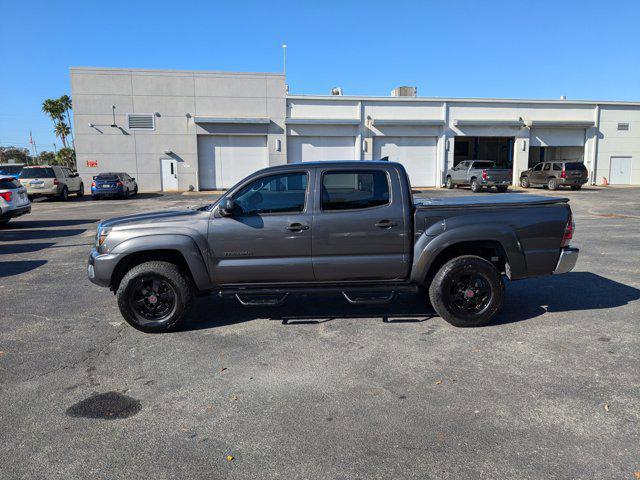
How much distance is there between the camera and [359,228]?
215 inches

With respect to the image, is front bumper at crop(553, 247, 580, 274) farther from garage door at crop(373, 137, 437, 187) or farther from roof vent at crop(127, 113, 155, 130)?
roof vent at crop(127, 113, 155, 130)

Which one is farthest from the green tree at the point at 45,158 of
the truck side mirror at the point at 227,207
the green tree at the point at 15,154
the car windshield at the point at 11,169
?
the truck side mirror at the point at 227,207

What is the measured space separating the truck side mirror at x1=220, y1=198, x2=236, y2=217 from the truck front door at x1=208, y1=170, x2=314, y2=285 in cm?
4

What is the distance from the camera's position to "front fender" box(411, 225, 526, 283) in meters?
5.46

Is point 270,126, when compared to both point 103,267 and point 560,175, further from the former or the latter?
point 103,267

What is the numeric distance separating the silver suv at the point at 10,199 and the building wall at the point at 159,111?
59.1 ft

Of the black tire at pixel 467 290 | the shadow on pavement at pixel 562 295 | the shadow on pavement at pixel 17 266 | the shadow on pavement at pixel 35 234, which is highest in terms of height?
the black tire at pixel 467 290

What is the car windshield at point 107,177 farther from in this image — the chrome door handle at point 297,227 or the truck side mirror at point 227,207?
the chrome door handle at point 297,227

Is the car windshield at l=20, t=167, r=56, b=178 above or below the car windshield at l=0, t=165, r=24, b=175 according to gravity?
below

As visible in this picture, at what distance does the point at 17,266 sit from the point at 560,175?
1161 inches

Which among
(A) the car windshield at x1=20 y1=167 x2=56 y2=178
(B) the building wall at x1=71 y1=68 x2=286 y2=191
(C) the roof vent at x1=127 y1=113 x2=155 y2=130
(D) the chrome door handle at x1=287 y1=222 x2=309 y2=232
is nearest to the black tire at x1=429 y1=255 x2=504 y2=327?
(D) the chrome door handle at x1=287 y1=222 x2=309 y2=232

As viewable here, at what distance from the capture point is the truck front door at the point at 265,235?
17.8ft

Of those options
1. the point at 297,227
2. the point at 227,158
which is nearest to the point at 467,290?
the point at 297,227

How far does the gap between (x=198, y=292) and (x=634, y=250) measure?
9294mm
